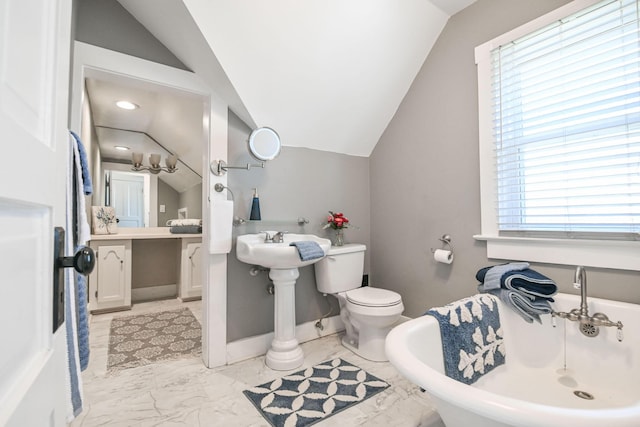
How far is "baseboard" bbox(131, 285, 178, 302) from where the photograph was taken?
370cm

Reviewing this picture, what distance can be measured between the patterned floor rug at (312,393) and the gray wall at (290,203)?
0.50 metres

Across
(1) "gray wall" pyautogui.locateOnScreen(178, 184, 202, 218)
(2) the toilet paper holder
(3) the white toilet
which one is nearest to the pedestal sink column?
(3) the white toilet

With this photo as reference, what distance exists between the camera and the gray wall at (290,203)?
6.92ft

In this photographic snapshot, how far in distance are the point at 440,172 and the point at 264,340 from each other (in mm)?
1812

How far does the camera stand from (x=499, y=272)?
158cm

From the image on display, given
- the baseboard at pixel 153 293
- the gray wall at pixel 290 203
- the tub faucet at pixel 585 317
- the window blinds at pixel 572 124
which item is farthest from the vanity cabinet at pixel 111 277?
the tub faucet at pixel 585 317

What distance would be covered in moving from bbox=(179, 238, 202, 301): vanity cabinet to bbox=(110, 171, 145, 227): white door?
27.5 inches

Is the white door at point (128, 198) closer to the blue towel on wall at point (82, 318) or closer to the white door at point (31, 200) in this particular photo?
the blue towel on wall at point (82, 318)

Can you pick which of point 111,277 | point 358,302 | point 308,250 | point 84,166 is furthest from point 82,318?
point 111,277

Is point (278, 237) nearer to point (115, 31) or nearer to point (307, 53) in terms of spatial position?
point (307, 53)

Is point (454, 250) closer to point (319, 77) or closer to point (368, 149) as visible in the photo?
point (368, 149)

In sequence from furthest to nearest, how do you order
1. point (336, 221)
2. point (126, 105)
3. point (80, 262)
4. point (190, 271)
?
point (190, 271)
point (126, 105)
point (336, 221)
point (80, 262)

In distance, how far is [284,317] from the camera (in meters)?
2.04

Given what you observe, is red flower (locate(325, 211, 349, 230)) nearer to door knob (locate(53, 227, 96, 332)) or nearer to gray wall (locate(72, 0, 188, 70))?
gray wall (locate(72, 0, 188, 70))
